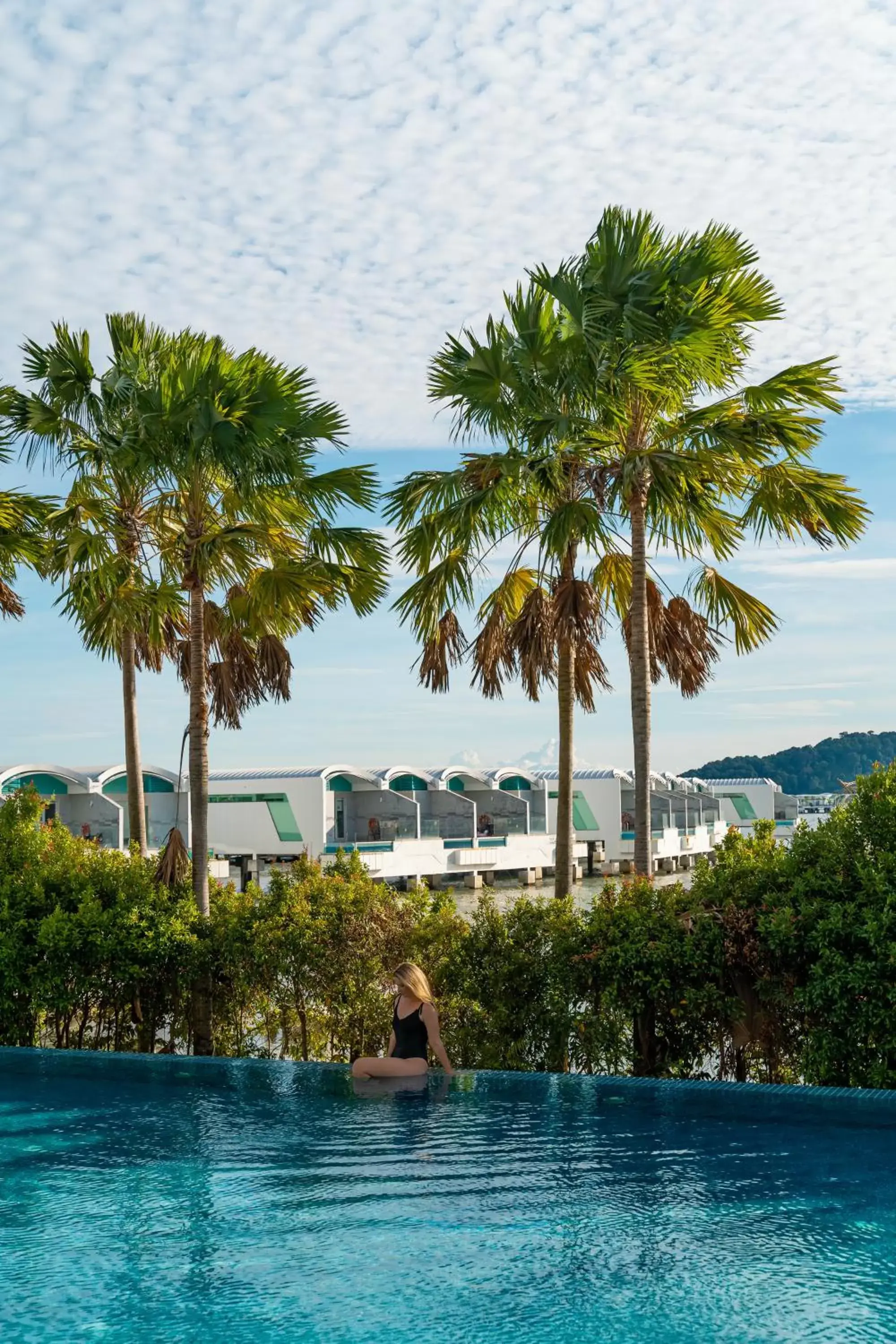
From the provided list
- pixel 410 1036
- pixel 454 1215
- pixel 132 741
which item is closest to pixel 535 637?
pixel 132 741

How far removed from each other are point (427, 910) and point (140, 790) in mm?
5443

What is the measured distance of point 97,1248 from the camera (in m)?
5.11

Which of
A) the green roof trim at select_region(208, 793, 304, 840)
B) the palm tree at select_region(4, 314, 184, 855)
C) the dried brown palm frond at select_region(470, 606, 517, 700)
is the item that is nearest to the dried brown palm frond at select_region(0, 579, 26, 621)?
the palm tree at select_region(4, 314, 184, 855)

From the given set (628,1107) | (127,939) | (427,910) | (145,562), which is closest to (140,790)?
(145,562)

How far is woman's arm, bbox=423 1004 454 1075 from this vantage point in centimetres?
799

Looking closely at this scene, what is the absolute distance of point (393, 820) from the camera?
39938mm

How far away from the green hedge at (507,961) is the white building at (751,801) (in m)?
60.1

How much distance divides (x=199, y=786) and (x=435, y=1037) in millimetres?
3523

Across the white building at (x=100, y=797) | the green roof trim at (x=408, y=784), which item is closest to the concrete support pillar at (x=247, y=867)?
the white building at (x=100, y=797)

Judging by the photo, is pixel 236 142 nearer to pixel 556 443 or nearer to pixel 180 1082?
pixel 556 443

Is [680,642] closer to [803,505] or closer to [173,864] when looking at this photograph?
[803,505]

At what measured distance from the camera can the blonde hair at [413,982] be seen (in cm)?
808

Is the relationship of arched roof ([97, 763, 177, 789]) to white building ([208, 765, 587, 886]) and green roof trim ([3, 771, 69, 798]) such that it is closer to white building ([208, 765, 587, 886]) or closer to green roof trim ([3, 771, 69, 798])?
green roof trim ([3, 771, 69, 798])

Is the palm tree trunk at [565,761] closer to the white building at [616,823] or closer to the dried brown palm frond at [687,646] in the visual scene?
the dried brown palm frond at [687,646]
